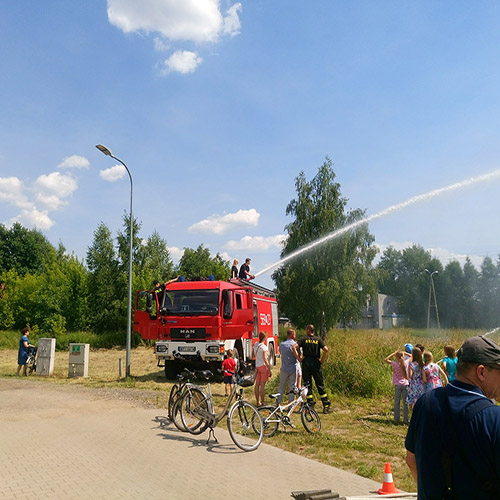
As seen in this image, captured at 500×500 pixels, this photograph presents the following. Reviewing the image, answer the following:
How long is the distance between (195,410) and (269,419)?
4.22 ft

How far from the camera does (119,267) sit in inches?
1372

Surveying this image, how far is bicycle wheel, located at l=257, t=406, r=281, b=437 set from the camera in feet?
26.9

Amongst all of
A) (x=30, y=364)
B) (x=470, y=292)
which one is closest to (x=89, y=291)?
(x=30, y=364)

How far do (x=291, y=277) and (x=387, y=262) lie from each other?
6777 cm

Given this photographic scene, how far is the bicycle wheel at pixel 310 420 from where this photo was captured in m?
8.67

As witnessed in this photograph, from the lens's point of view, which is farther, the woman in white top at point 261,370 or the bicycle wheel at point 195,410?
the woman in white top at point 261,370

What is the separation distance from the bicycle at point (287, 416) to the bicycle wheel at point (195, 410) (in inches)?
37.7

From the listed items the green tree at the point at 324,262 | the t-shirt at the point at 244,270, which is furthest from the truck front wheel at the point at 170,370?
the green tree at the point at 324,262

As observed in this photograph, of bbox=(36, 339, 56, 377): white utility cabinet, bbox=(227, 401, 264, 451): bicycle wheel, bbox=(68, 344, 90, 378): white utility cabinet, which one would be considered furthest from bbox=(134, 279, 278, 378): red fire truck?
bbox=(227, 401, 264, 451): bicycle wheel

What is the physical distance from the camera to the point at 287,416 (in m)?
8.56

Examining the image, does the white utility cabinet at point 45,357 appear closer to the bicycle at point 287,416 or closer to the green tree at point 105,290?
the bicycle at point 287,416

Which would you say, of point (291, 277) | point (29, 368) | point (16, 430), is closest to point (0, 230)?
point (291, 277)

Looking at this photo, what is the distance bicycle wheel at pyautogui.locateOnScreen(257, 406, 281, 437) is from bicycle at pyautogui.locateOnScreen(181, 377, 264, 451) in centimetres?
25

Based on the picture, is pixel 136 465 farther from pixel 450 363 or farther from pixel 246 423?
pixel 450 363
